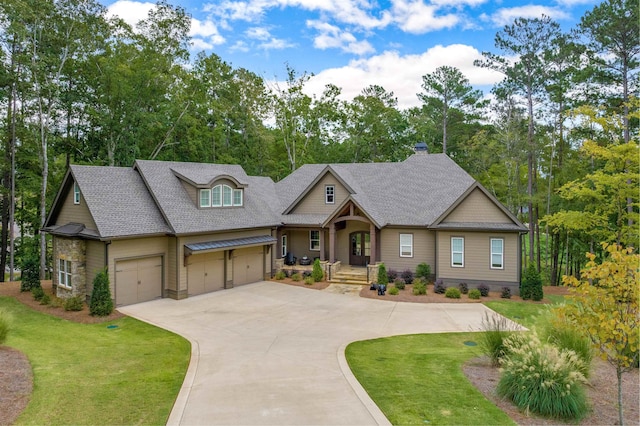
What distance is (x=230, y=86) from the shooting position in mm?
40438

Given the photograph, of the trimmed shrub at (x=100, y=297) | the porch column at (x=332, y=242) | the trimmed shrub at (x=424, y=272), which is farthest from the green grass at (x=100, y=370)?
the trimmed shrub at (x=424, y=272)

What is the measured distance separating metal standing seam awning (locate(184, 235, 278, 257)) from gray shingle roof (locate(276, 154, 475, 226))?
10.0ft

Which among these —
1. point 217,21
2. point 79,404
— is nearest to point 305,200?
point 217,21

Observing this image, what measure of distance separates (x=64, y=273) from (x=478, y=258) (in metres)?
20.3

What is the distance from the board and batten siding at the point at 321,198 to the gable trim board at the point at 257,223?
66 millimetres

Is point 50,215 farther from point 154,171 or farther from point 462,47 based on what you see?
point 462,47

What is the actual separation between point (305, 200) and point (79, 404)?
19337 mm

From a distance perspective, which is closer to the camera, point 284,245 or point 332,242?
point 332,242

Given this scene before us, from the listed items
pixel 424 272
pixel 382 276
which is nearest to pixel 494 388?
pixel 382 276

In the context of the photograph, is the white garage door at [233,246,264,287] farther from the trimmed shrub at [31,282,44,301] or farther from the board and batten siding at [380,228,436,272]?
the trimmed shrub at [31,282,44,301]

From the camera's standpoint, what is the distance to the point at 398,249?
77.2 feet

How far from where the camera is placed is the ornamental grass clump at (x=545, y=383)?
298 inches

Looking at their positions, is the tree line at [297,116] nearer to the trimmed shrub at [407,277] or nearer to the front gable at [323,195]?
the trimmed shrub at [407,277]

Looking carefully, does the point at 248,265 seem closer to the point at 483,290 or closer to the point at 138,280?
the point at 138,280
